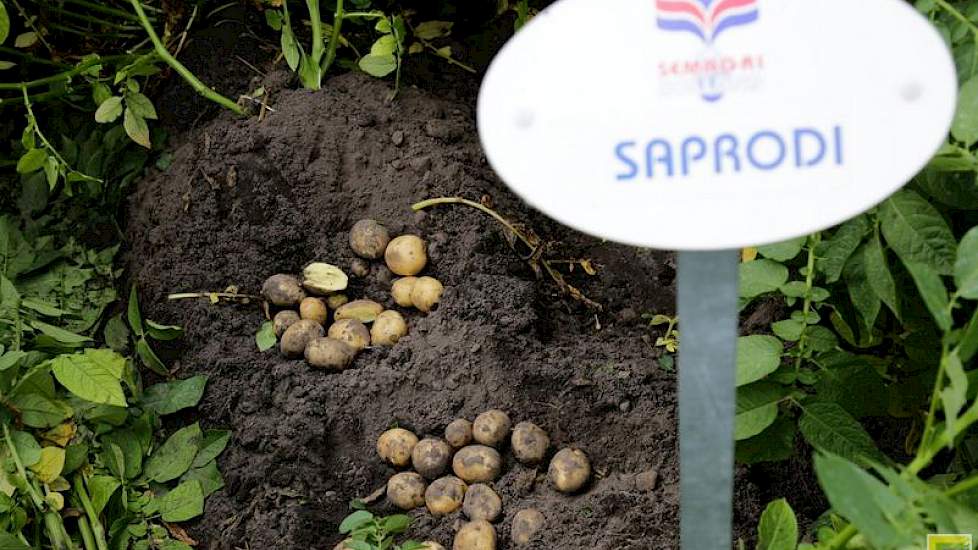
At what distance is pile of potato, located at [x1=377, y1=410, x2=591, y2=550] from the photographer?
164 centimetres

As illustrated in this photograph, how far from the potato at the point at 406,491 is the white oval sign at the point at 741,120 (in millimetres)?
790

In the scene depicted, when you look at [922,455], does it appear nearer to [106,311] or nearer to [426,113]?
[426,113]

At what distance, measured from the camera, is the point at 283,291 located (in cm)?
194

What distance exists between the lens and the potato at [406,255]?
1.90m

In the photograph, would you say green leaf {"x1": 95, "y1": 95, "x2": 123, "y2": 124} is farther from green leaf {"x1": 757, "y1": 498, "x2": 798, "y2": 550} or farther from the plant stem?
green leaf {"x1": 757, "y1": 498, "x2": 798, "y2": 550}

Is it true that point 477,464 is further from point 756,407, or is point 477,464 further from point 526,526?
point 756,407

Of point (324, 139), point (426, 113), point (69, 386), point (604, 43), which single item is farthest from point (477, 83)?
point (604, 43)

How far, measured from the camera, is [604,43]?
1.03 m

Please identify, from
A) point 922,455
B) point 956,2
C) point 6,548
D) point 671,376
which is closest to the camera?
point 922,455

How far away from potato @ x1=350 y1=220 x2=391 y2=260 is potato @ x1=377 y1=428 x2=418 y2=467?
366mm

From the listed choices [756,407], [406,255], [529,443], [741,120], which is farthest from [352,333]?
[741,120]

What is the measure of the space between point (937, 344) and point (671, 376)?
471mm

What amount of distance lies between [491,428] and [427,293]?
30cm

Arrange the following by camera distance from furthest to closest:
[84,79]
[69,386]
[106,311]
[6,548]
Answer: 1. [84,79]
2. [106,311]
3. [69,386]
4. [6,548]
